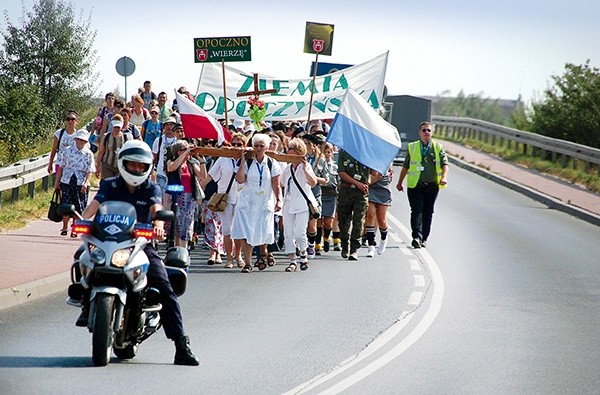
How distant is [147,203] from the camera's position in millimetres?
10547

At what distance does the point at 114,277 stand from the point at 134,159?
99cm

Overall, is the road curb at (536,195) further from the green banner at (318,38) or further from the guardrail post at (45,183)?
the guardrail post at (45,183)

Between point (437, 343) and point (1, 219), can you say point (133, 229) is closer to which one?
point (437, 343)

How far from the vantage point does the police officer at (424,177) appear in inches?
840

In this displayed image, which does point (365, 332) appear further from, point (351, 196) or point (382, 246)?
point (382, 246)

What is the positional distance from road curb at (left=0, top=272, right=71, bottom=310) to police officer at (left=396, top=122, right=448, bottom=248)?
7.48 metres

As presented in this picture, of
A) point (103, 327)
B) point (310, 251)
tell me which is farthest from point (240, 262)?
point (103, 327)

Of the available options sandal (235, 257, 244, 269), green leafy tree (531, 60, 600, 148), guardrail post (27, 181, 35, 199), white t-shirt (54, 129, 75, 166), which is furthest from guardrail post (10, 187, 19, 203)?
green leafy tree (531, 60, 600, 148)

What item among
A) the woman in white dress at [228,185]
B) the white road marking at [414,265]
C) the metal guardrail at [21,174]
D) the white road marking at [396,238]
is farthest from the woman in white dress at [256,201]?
the metal guardrail at [21,174]

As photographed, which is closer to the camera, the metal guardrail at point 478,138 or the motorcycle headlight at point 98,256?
the motorcycle headlight at point 98,256

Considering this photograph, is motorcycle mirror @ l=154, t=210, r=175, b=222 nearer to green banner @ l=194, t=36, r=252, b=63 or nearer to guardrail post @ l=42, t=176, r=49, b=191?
green banner @ l=194, t=36, r=252, b=63

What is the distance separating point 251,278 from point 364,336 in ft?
15.8

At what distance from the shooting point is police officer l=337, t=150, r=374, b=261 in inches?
775

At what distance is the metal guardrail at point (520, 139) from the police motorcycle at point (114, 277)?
Result: 27.3 metres
